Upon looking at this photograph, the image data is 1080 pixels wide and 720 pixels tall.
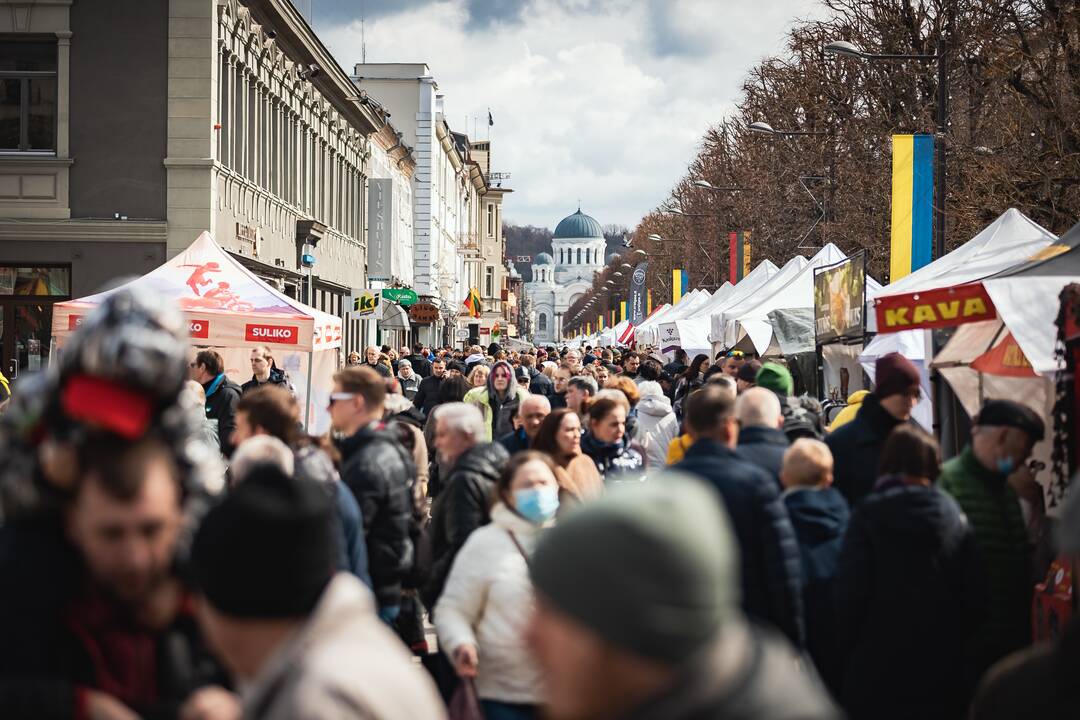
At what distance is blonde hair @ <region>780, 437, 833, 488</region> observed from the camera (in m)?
6.45

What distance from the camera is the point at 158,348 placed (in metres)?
3.12

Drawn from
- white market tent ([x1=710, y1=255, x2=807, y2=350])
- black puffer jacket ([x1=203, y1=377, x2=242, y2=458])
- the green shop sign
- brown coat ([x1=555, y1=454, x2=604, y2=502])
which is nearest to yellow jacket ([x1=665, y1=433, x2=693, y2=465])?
brown coat ([x1=555, y1=454, x2=604, y2=502])

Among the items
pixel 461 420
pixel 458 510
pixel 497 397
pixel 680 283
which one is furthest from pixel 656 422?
pixel 680 283

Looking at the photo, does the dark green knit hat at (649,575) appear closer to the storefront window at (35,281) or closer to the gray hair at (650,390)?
the gray hair at (650,390)

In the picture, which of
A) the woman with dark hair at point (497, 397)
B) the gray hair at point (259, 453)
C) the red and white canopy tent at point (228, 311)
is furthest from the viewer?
the red and white canopy tent at point (228, 311)

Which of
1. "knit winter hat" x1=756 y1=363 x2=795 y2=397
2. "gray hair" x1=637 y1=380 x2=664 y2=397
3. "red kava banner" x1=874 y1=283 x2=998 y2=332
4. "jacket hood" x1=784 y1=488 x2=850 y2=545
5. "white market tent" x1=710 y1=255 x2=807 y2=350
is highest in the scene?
"white market tent" x1=710 y1=255 x2=807 y2=350

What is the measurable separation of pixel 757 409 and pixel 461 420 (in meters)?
1.46

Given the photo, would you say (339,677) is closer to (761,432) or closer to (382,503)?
(382,503)

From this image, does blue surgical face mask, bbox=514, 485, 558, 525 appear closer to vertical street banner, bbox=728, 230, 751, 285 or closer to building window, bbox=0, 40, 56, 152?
building window, bbox=0, 40, 56, 152

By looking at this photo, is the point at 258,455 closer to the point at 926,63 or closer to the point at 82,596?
the point at 82,596

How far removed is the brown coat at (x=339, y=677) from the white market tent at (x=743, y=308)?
20257 mm

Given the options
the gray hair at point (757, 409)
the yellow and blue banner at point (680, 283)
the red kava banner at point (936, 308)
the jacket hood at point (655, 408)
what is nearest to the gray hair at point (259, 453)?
the gray hair at point (757, 409)

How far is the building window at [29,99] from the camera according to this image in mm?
24969

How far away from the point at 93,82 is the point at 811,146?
19.0 metres
